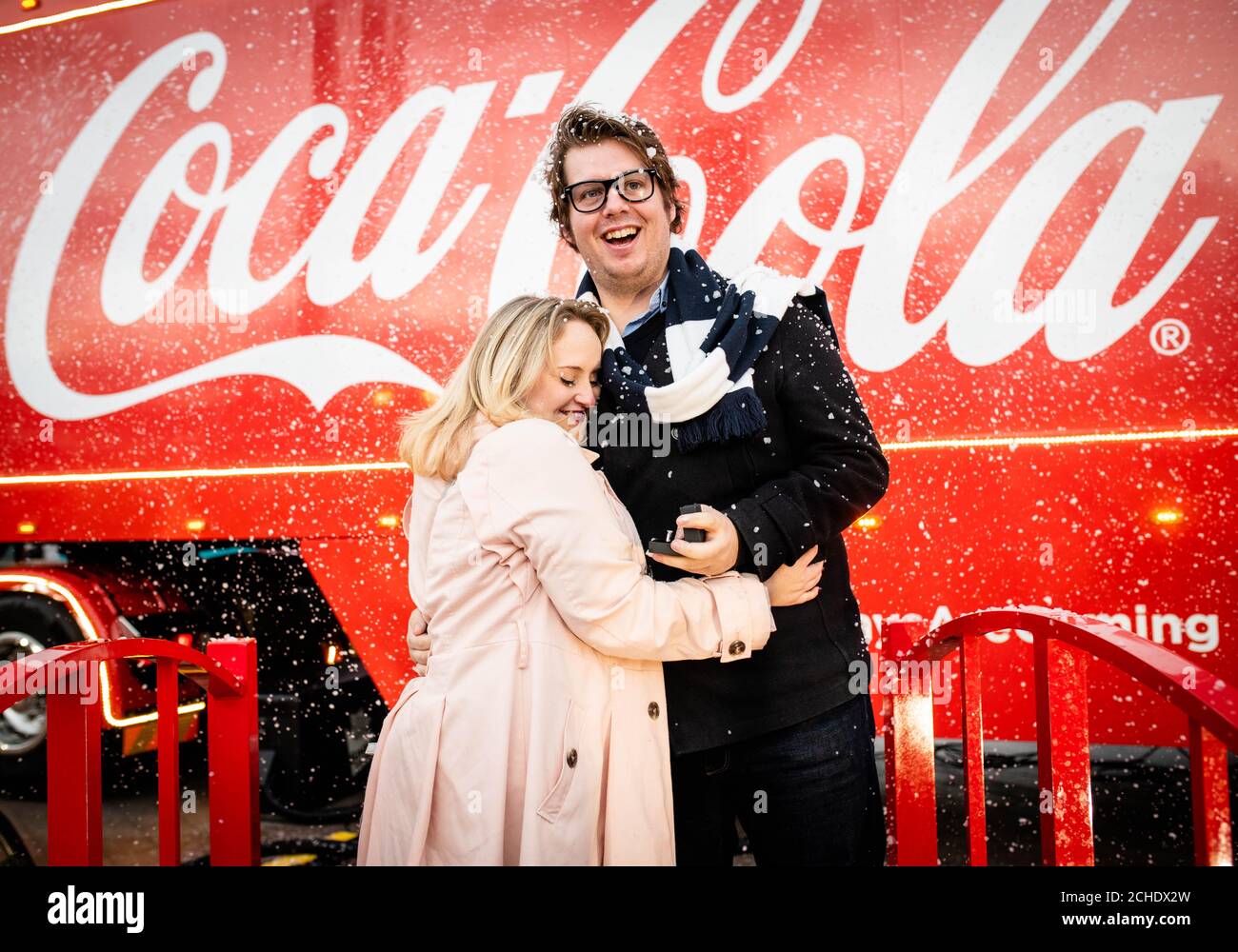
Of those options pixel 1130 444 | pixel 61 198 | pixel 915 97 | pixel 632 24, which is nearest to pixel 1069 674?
pixel 1130 444

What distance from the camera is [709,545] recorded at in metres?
1.52

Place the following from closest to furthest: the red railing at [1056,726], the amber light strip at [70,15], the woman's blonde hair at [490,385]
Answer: the red railing at [1056,726] → the woman's blonde hair at [490,385] → the amber light strip at [70,15]

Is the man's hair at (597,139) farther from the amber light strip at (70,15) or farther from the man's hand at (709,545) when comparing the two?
the amber light strip at (70,15)

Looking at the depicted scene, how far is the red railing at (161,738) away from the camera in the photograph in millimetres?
1572

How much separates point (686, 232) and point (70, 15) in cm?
226

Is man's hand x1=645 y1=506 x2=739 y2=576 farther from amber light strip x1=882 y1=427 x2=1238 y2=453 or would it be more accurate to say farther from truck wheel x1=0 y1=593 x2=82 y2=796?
truck wheel x1=0 y1=593 x2=82 y2=796

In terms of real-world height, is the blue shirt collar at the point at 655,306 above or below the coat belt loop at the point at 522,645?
above

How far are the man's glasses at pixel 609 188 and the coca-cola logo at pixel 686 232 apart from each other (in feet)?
3.01

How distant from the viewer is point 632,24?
2.74 metres

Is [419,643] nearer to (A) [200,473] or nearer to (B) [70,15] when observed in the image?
(A) [200,473]

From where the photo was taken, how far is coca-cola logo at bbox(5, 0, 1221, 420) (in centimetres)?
245

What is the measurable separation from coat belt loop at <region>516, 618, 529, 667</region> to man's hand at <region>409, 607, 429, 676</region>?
298 mm

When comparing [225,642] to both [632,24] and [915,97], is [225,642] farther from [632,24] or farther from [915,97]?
[915,97]

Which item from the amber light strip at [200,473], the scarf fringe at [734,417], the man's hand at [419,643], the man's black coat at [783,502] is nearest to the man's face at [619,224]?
the man's black coat at [783,502]
